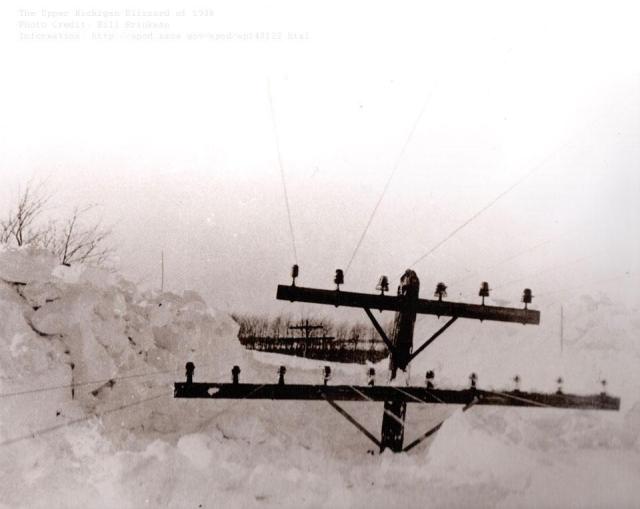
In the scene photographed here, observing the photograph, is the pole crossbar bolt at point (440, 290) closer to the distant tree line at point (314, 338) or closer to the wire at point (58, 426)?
the distant tree line at point (314, 338)

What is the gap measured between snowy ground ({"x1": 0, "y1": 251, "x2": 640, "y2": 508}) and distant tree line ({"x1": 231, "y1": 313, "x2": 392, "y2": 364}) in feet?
3.47

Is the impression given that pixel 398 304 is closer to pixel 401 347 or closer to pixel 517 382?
pixel 401 347

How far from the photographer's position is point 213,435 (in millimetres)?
5109

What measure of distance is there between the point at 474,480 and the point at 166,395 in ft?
11.3

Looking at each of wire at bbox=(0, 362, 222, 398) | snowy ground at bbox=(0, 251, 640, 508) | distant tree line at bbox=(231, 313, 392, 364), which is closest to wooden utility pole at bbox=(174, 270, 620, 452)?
snowy ground at bbox=(0, 251, 640, 508)

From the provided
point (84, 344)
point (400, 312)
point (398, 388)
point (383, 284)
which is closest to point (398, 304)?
point (400, 312)

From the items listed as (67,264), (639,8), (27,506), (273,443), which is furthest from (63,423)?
(639,8)

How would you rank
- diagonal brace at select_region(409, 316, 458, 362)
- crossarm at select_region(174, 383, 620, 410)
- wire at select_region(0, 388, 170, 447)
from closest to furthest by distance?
wire at select_region(0, 388, 170, 447)
crossarm at select_region(174, 383, 620, 410)
diagonal brace at select_region(409, 316, 458, 362)

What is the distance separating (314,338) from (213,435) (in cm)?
224

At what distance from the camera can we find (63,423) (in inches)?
179

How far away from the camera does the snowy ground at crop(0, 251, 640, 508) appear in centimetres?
452

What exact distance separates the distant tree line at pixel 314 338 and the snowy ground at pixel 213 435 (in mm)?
1058

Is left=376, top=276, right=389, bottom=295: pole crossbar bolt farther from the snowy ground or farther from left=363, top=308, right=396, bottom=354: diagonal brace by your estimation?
the snowy ground

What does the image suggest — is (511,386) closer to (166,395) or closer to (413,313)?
(413,313)
